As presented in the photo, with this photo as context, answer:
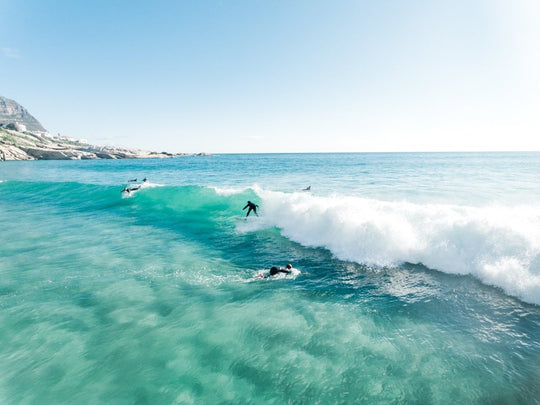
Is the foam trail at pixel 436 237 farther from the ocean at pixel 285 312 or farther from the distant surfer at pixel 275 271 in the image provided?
the distant surfer at pixel 275 271

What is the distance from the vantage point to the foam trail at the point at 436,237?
988cm

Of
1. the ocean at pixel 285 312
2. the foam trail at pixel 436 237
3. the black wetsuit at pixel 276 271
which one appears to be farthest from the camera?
the black wetsuit at pixel 276 271

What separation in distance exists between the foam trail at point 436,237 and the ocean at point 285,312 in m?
0.06

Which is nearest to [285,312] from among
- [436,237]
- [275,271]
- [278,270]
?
[275,271]

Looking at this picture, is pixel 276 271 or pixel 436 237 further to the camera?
pixel 436 237

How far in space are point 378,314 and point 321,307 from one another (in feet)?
5.36

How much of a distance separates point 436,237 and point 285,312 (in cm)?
847

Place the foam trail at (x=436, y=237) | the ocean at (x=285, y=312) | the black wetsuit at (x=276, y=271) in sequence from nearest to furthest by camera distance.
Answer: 1. the ocean at (x=285, y=312)
2. the foam trail at (x=436, y=237)
3. the black wetsuit at (x=276, y=271)

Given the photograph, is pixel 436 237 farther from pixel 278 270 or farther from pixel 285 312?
pixel 285 312

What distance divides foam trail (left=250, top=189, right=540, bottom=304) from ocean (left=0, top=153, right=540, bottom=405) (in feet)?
0.21

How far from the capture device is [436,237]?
1235 cm

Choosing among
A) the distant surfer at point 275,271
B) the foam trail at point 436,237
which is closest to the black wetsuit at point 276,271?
the distant surfer at point 275,271

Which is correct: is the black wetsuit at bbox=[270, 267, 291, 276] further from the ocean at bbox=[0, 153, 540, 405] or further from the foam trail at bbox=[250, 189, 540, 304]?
the foam trail at bbox=[250, 189, 540, 304]

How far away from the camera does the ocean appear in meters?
5.57
